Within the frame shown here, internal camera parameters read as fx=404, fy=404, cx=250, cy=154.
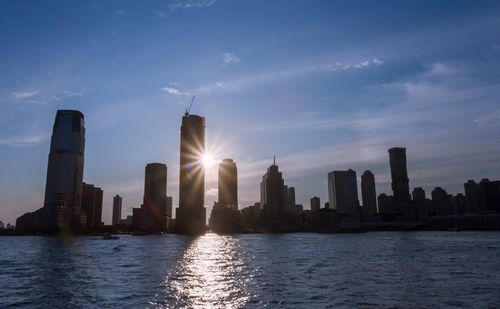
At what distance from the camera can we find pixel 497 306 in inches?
1689

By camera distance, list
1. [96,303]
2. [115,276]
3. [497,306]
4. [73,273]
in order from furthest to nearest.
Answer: [73,273], [115,276], [96,303], [497,306]

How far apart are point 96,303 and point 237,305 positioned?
1648cm

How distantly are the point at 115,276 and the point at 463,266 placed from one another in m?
67.5

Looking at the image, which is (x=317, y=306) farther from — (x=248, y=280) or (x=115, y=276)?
(x=115, y=276)

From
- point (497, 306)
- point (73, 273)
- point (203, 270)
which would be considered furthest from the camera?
point (203, 270)

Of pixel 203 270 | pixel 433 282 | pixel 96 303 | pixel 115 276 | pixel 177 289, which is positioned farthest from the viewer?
pixel 203 270

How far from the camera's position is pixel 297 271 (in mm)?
76438

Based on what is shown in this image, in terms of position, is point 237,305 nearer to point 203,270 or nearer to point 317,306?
point 317,306

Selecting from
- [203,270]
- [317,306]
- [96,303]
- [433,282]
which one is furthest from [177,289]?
[433,282]

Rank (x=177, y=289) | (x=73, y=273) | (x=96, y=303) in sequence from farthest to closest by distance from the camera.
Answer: (x=73, y=273) < (x=177, y=289) < (x=96, y=303)

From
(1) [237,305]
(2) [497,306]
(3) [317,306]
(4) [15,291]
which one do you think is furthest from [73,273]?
(2) [497,306]

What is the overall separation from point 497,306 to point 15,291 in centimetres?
5981

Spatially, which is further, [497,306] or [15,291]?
[15,291]

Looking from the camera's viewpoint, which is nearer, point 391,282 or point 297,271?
point 391,282
